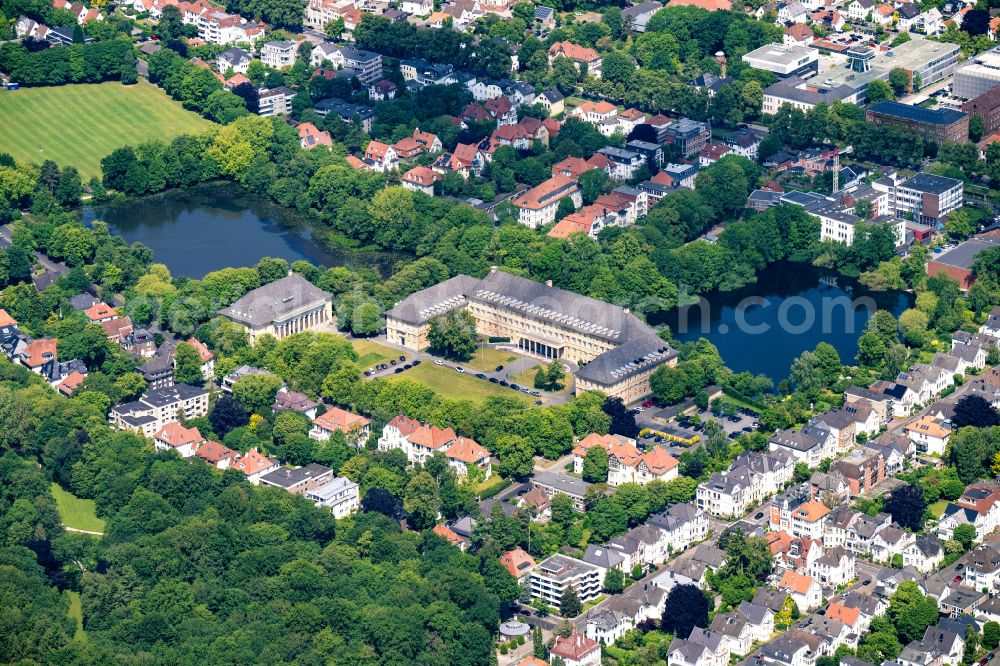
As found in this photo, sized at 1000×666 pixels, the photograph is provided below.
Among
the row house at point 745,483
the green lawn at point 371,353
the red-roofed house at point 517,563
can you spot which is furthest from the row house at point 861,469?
the green lawn at point 371,353

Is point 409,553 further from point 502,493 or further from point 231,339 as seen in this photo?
point 231,339

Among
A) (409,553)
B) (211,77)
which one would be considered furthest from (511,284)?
(211,77)

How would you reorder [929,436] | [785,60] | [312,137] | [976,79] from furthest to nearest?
[785,60]
[976,79]
[312,137]
[929,436]

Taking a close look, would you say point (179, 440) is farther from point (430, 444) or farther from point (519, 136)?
point (519, 136)

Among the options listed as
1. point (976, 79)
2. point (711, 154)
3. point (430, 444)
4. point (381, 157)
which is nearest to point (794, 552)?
point (430, 444)

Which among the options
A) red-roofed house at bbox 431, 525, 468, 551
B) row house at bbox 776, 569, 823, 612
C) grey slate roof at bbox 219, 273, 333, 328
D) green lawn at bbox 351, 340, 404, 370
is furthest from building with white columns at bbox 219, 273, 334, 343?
row house at bbox 776, 569, 823, 612

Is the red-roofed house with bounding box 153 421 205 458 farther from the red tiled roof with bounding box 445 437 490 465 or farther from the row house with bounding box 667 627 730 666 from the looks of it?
the row house with bounding box 667 627 730 666

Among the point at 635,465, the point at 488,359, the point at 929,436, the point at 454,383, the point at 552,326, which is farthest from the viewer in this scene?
the point at 488,359

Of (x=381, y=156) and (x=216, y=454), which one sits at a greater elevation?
(x=216, y=454)
